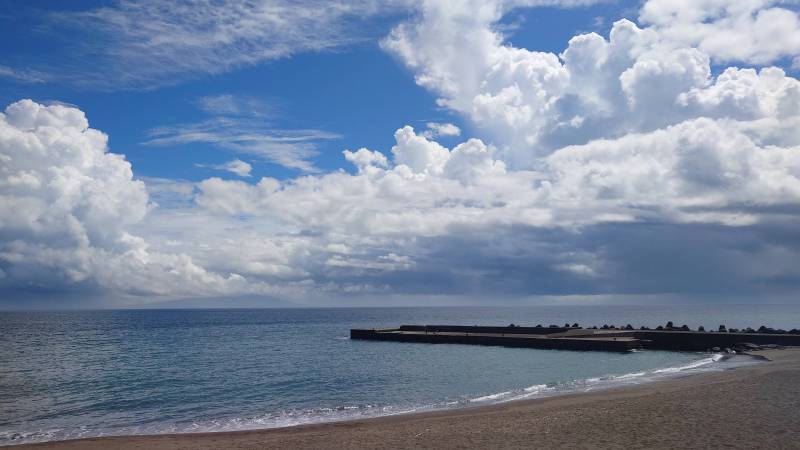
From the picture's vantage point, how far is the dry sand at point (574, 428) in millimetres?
18359

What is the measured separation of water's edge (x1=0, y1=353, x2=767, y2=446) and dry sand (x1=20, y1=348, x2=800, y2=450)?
5.24 ft

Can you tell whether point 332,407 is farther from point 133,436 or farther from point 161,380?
point 161,380

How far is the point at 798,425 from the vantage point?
762 inches

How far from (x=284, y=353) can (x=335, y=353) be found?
565 centimetres

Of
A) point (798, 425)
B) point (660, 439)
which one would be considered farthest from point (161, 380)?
point (798, 425)

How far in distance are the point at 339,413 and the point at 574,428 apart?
1171 centimetres

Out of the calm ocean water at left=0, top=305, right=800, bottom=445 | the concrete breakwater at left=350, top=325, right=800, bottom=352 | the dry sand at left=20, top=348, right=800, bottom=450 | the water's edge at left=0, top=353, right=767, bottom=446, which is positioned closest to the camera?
the dry sand at left=20, top=348, right=800, bottom=450

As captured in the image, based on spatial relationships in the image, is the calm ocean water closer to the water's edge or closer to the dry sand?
the water's edge

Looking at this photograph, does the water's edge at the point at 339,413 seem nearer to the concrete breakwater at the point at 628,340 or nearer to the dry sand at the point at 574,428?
the dry sand at the point at 574,428

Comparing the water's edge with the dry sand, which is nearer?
the dry sand

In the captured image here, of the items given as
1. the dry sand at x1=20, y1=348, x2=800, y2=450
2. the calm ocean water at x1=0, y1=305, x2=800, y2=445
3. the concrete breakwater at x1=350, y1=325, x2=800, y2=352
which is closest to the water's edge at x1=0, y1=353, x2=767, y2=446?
the calm ocean water at x1=0, y1=305, x2=800, y2=445

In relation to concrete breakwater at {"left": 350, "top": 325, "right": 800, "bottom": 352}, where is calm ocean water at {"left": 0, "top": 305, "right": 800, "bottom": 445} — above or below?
below

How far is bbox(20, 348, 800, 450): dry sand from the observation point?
60.2 feet

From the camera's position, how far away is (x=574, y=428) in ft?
67.2
